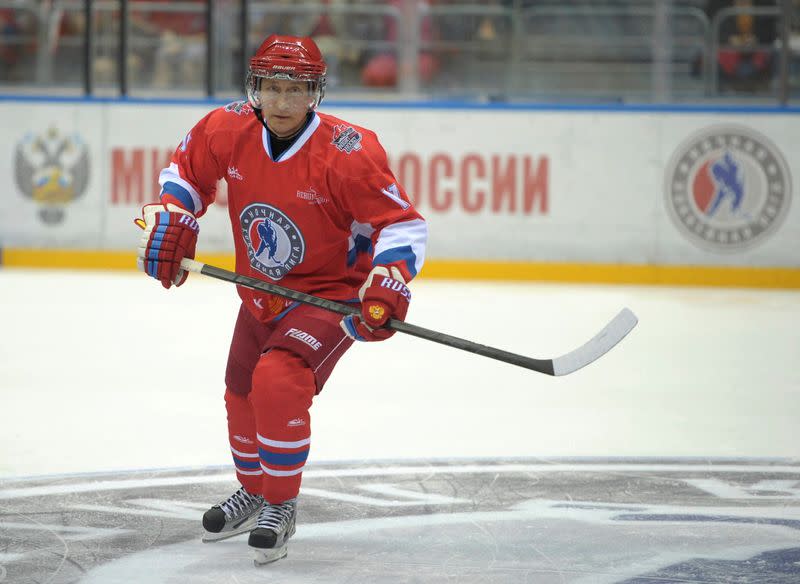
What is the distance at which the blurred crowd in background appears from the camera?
9.03 m

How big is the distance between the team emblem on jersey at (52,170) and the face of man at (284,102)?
20.5 ft

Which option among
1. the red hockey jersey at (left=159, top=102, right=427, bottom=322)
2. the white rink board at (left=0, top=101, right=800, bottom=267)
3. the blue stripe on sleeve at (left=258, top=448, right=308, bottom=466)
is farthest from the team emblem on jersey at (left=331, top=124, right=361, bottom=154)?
the white rink board at (left=0, top=101, right=800, bottom=267)

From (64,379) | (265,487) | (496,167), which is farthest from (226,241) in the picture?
(265,487)

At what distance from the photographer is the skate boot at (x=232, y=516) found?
3350 mm

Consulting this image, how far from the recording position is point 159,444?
4.41m

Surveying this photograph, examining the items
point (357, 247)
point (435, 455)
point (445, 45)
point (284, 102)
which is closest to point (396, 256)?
point (357, 247)

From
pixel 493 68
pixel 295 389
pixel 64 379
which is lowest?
pixel 64 379

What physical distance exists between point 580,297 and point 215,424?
397cm

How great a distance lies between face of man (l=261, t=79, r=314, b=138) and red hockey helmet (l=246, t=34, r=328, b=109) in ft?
0.04

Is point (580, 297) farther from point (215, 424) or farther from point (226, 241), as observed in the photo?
point (215, 424)

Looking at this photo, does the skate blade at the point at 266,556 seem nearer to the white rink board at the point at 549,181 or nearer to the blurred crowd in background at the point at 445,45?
the white rink board at the point at 549,181

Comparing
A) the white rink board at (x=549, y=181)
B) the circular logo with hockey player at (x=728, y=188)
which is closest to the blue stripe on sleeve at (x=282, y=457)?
the white rink board at (x=549, y=181)

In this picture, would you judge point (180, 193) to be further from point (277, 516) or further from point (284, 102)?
point (277, 516)

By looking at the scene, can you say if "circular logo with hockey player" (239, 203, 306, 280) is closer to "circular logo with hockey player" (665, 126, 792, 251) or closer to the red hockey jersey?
the red hockey jersey
